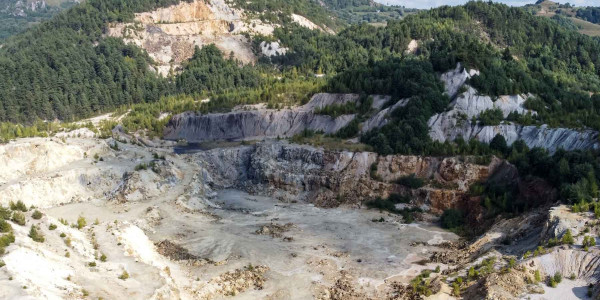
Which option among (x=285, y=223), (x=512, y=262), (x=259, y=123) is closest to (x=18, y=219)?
(x=285, y=223)

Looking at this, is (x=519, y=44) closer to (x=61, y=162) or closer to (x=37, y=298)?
(x=61, y=162)

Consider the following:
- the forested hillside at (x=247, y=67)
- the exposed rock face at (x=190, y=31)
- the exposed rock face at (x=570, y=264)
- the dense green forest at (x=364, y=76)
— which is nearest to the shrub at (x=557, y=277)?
the exposed rock face at (x=570, y=264)

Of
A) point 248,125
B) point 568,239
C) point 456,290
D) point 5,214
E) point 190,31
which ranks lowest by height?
point 248,125

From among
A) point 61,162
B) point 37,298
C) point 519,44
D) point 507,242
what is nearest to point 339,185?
point 507,242

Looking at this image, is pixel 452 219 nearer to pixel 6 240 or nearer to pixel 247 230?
pixel 247 230

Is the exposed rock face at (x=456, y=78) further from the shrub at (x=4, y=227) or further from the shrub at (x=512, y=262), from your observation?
the shrub at (x=4, y=227)

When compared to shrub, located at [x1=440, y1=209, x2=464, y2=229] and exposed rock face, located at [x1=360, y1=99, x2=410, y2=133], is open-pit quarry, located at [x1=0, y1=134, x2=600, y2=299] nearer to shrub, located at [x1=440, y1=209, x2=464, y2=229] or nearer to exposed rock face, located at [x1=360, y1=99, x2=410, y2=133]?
shrub, located at [x1=440, y1=209, x2=464, y2=229]
